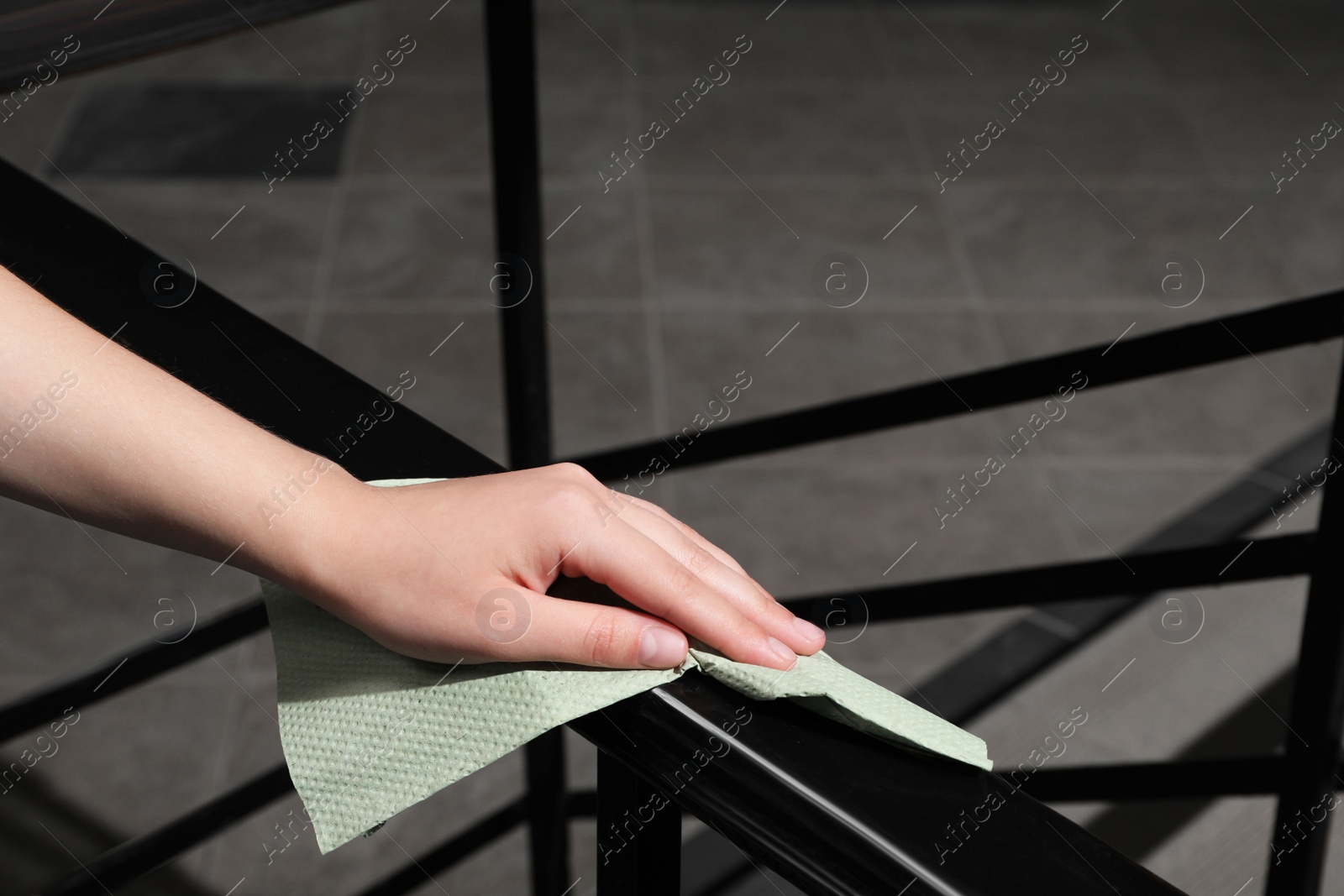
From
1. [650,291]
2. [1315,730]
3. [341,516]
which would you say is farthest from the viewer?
[650,291]

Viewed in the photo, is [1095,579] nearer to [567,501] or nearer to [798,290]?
[567,501]

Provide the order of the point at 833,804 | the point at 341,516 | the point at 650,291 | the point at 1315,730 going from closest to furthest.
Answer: the point at 833,804 < the point at 341,516 < the point at 1315,730 < the point at 650,291

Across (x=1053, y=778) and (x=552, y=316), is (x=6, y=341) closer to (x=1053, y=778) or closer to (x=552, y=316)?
(x=1053, y=778)

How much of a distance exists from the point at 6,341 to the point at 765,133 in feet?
7.97

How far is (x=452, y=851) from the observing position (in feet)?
3.24

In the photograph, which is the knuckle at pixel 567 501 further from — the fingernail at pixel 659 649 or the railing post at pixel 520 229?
the railing post at pixel 520 229

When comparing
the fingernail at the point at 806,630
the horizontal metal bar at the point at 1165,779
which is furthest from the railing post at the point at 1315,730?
the fingernail at the point at 806,630

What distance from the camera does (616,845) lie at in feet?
1.21

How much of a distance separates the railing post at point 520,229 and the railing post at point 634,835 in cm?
46

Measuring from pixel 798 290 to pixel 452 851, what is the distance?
148cm

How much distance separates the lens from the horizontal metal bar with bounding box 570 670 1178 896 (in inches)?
12.2

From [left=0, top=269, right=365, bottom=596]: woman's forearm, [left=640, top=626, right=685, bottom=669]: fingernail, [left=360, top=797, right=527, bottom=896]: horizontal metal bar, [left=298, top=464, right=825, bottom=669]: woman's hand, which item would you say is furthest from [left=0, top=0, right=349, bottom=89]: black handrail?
[left=360, top=797, right=527, bottom=896]: horizontal metal bar

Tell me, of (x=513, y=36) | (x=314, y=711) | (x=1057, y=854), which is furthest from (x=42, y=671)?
(x=1057, y=854)

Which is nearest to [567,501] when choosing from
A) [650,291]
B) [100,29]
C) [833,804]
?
[833,804]
